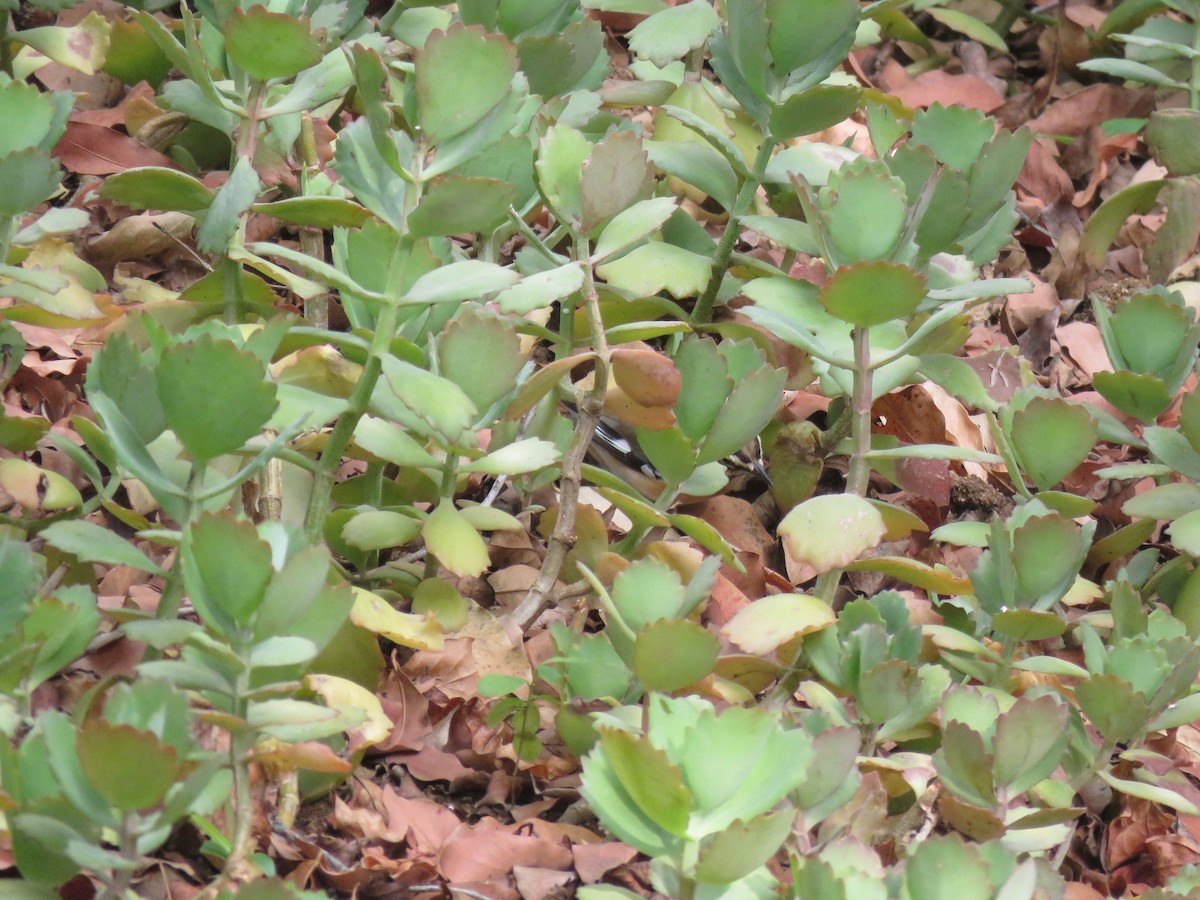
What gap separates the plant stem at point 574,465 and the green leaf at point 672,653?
26 cm

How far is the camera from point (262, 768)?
3.60 feet

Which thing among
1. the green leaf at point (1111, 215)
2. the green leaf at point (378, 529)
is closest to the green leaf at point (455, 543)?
the green leaf at point (378, 529)

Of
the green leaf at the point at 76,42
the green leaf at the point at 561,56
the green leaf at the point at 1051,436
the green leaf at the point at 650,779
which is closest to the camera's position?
the green leaf at the point at 650,779

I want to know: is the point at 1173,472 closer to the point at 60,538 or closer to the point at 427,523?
the point at 427,523

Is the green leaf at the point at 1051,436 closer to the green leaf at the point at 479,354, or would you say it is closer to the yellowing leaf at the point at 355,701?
the green leaf at the point at 479,354

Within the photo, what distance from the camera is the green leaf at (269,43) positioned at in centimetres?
116

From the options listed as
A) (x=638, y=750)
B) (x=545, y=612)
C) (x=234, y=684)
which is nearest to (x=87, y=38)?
(x=545, y=612)

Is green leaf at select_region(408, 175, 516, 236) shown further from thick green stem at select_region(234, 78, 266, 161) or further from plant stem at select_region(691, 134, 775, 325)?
plant stem at select_region(691, 134, 775, 325)

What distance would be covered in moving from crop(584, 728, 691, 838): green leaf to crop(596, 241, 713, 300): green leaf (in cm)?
70

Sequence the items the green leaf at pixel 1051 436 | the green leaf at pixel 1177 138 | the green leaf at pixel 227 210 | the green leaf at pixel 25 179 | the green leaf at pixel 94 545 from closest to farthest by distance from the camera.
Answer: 1. the green leaf at pixel 94 545
2. the green leaf at pixel 25 179
3. the green leaf at pixel 227 210
4. the green leaf at pixel 1051 436
5. the green leaf at pixel 1177 138

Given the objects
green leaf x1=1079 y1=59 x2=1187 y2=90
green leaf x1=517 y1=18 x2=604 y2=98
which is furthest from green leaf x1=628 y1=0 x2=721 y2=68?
green leaf x1=1079 y1=59 x2=1187 y2=90

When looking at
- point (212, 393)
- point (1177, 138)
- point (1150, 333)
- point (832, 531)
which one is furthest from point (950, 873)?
point (1177, 138)

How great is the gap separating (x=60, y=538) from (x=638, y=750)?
499mm

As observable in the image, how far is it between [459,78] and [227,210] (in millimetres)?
310
